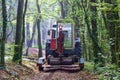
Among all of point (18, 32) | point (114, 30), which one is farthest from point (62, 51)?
point (114, 30)

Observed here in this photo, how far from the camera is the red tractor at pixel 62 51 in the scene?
17797 mm

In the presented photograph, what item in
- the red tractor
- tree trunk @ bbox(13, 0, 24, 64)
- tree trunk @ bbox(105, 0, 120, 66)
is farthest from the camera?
the red tractor

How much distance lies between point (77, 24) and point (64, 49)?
771 cm

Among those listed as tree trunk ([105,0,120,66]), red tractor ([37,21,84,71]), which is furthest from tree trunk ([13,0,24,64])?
tree trunk ([105,0,120,66])

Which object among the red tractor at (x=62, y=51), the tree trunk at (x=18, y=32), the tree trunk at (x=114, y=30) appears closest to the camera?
the tree trunk at (x=114, y=30)

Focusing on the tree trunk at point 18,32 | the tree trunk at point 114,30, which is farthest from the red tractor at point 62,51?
the tree trunk at point 114,30

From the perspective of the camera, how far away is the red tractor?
58.4 ft

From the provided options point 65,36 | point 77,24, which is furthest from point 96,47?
point 77,24

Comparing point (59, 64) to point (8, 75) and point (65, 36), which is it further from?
point (8, 75)

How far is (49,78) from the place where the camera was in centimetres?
1429

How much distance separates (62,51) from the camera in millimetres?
18703

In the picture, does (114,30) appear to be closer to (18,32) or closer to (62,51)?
(62,51)

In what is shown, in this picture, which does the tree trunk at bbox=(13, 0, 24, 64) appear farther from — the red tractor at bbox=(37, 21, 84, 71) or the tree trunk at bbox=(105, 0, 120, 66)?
the tree trunk at bbox=(105, 0, 120, 66)

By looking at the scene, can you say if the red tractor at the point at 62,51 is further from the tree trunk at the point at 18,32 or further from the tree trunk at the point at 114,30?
the tree trunk at the point at 114,30
